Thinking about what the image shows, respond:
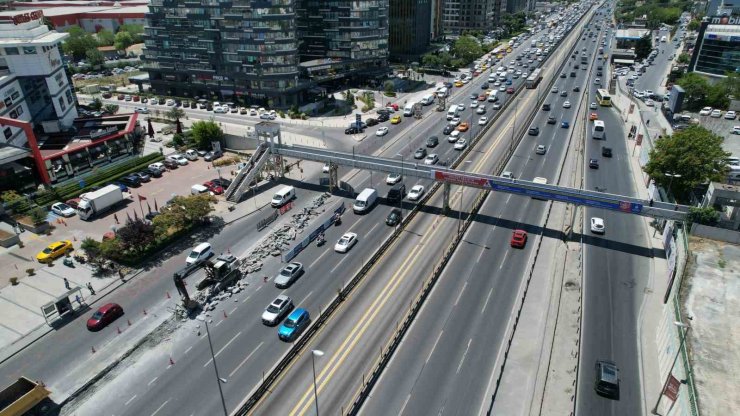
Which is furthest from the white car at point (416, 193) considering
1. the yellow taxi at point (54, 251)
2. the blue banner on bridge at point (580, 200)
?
the yellow taxi at point (54, 251)

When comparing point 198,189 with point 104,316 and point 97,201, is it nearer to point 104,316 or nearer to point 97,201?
point 97,201

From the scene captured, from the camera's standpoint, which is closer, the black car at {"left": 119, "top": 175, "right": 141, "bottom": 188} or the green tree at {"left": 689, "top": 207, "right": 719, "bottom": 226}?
the green tree at {"left": 689, "top": 207, "right": 719, "bottom": 226}

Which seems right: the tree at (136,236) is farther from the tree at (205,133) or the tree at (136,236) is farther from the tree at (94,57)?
the tree at (94,57)

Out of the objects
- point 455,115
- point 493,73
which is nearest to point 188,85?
point 455,115

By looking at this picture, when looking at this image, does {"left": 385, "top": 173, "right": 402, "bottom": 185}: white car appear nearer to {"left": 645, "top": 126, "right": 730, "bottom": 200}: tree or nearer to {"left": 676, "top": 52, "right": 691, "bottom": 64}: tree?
{"left": 645, "top": 126, "right": 730, "bottom": 200}: tree

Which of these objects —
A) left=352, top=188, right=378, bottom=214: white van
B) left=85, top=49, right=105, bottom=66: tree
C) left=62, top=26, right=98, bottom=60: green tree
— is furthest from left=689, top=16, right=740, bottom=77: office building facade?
left=62, top=26, right=98, bottom=60: green tree

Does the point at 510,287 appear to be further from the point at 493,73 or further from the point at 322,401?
the point at 493,73
